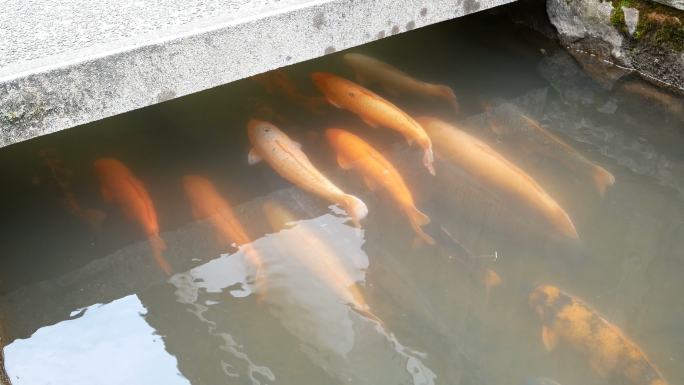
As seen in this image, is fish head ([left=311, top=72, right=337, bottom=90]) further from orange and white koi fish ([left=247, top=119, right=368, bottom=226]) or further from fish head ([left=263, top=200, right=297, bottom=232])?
fish head ([left=263, top=200, right=297, bottom=232])

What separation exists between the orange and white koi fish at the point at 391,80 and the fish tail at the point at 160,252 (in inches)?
80.4

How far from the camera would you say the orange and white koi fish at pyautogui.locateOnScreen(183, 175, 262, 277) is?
11.7 ft

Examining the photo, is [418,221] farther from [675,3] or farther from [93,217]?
[675,3]

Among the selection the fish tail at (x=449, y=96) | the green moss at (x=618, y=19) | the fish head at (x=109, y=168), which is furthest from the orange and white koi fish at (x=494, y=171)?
the fish head at (x=109, y=168)

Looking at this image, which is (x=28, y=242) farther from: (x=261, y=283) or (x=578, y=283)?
(x=578, y=283)

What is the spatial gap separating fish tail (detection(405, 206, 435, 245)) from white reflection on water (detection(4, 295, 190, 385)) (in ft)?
4.43

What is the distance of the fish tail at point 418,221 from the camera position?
3.47 metres

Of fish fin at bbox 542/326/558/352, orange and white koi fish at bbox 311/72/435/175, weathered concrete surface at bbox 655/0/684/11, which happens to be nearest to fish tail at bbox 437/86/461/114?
orange and white koi fish at bbox 311/72/435/175

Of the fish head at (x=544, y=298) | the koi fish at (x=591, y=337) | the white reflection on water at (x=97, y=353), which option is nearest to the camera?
the koi fish at (x=591, y=337)

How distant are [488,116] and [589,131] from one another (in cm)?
64

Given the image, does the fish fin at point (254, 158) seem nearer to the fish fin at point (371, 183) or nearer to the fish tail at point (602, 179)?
the fish fin at point (371, 183)

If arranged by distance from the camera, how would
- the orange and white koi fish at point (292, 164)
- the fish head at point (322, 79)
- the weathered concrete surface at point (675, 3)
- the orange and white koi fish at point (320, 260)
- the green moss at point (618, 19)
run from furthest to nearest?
1. the green moss at point (618, 19)
2. the fish head at point (322, 79)
3. the weathered concrete surface at point (675, 3)
4. the orange and white koi fish at point (292, 164)
5. the orange and white koi fish at point (320, 260)

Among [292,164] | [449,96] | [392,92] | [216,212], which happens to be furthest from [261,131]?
[449,96]

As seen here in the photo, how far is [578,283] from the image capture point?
3.19 metres
